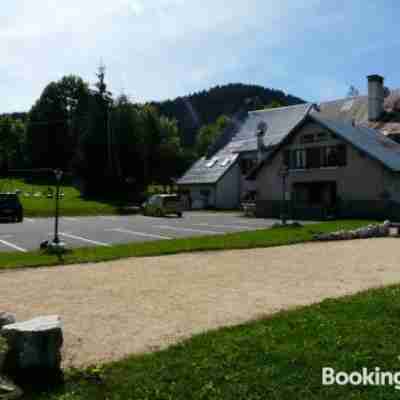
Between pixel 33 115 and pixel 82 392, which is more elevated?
pixel 33 115

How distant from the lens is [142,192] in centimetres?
4997

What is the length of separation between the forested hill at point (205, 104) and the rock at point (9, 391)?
3583 inches

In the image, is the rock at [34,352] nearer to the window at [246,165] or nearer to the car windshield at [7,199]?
the car windshield at [7,199]

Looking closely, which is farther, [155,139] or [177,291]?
[155,139]

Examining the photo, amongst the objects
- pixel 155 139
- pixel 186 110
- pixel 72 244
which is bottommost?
pixel 72 244

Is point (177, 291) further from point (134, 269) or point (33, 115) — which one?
point (33, 115)

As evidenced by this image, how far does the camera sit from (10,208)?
29.1 metres

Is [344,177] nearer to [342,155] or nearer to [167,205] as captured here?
[342,155]

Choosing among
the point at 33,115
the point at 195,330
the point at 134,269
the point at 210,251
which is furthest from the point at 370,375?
the point at 33,115

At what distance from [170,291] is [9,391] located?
447 cm

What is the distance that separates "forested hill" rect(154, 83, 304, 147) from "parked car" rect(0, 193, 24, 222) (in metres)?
67.5

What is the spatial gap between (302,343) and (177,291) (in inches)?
Answer: 141

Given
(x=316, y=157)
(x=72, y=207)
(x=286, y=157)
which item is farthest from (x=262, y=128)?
(x=72, y=207)

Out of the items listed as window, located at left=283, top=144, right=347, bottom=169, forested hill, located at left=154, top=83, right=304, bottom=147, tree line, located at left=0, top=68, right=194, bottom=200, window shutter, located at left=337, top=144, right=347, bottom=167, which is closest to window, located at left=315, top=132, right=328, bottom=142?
window, located at left=283, top=144, right=347, bottom=169
